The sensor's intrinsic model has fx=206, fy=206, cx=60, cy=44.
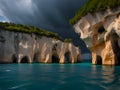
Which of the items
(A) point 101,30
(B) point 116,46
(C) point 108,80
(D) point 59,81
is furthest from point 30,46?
(C) point 108,80

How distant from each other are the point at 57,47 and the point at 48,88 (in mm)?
69843

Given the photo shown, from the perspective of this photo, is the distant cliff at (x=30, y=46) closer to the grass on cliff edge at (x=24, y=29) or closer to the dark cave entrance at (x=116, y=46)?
the grass on cliff edge at (x=24, y=29)

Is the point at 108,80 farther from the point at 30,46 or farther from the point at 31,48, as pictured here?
the point at 31,48

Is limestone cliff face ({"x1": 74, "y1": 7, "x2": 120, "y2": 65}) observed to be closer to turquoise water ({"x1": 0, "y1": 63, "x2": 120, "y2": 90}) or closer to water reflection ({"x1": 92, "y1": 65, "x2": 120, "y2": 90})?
water reflection ({"x1": 92, "y1": 65, "x2": 120, "y2": 90})

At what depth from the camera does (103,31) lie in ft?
161

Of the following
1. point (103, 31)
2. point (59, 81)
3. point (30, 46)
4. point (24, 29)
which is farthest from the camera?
point (24, 29)

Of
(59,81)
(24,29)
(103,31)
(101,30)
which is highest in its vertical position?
(24,29)

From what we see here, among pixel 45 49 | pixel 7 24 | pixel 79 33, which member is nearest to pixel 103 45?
pixel 79 33

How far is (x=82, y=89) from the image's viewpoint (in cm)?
1274

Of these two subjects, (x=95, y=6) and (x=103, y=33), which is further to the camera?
(x=103, y=33)

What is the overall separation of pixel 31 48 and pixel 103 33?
37208 mm

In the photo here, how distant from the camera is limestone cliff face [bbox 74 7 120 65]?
139ft

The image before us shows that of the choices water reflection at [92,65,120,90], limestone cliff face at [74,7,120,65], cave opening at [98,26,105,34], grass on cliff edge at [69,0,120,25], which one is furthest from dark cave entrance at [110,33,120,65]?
water reflection at [92,65,120,90]

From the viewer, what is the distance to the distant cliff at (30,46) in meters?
71.6
